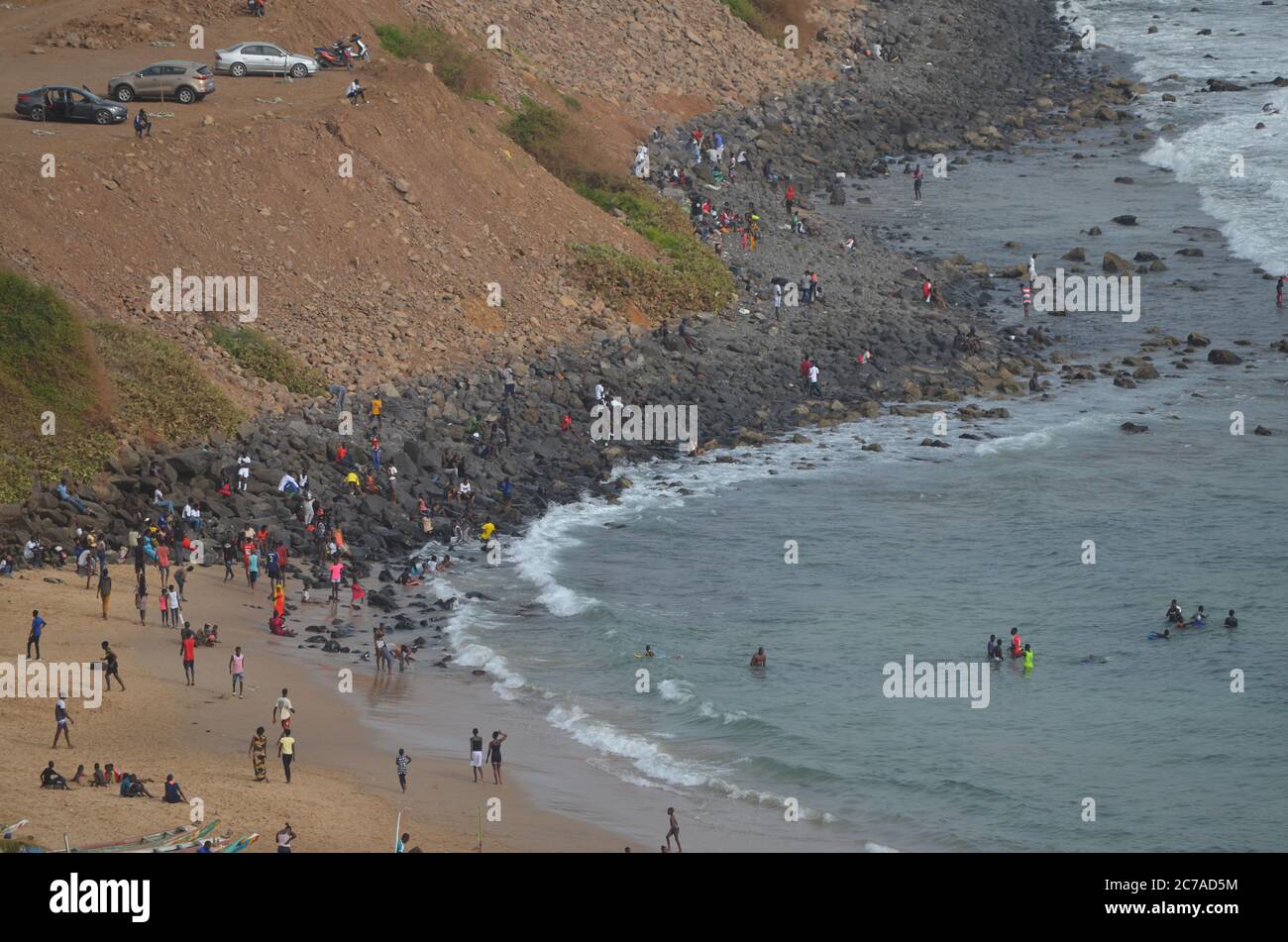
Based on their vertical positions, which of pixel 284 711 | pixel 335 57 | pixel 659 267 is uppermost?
Answer: pixel 335 57

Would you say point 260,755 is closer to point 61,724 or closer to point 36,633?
point 61,724

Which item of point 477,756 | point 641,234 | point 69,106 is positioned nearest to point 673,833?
point 477,756

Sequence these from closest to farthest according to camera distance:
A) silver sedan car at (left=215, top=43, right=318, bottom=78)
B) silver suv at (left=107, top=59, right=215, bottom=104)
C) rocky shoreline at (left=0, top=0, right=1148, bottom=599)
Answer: rocky shoreline at (left=0, top=0, right=1148, bottom=599) → silver suv at (left=107, top=59, right=215, bottom=104) → silver sedan car at (left=215, top=43, right=318, bottom=78)

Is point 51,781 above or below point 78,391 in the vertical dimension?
below

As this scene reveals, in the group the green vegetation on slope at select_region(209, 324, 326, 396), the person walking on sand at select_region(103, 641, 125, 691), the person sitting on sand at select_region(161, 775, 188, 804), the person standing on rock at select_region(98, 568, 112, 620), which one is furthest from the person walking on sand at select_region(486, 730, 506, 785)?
the green vegetation on slope at select_region(209, 324, 326, 396)

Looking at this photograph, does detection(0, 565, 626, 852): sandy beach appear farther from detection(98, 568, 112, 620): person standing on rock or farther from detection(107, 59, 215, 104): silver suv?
detection(107, 59, 215, 104): silver suv
